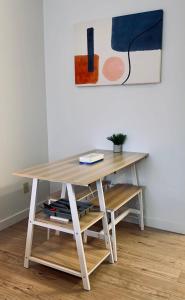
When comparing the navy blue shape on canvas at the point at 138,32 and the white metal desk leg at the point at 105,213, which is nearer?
the white metal desk leg at the point at 105,213

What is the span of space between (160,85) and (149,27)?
1.63 ft

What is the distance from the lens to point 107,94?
2721 millimetres

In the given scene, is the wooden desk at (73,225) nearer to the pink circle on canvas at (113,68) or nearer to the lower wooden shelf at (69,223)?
the lower wooden shelf at (69,223)

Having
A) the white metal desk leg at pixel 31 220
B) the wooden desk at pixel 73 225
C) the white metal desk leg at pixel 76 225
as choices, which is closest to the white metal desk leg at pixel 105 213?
the wooden desk at pixel 73 225

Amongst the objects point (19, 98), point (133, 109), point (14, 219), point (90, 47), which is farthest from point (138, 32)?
point (14, 219)

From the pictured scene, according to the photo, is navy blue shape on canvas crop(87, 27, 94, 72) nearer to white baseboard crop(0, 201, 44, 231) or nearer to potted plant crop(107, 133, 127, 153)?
potted plant crop(107, 133, 127, 153)

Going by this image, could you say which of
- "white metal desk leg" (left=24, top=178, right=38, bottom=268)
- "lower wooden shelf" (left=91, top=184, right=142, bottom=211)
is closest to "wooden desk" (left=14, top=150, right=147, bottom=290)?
"white metal desk leg" (left=24, top=178, right=38, bottom=268)

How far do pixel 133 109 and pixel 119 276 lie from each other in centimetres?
144

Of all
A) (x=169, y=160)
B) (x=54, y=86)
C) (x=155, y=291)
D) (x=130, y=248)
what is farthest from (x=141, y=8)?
(x=155, y=291)

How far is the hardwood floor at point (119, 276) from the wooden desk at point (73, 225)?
0.09 meters

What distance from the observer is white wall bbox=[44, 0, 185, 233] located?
7.85 ft

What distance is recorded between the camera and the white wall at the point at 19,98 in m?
2.59

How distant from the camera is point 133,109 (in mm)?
2611

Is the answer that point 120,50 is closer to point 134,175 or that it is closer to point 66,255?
point 134,175
